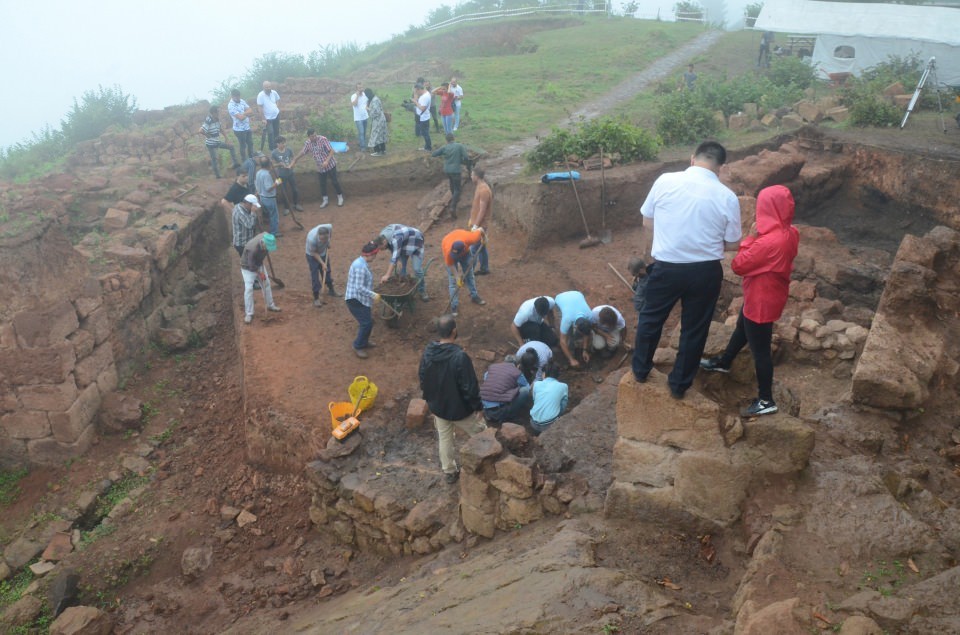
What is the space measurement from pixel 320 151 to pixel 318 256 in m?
4.60

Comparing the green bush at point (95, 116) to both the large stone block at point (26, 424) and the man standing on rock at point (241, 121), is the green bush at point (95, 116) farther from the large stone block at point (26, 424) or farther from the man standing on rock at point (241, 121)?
the large stone block at point (26, 424)

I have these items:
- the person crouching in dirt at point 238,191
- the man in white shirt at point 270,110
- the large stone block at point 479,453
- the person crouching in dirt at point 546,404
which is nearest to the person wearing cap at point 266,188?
the person crouching in dirt at point 238,191

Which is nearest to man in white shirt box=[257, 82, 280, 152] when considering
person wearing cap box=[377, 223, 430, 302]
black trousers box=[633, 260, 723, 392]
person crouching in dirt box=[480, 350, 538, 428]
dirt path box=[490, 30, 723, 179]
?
dirt path box=[490, 30, 723, 179]

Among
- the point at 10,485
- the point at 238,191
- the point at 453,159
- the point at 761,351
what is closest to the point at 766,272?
the point at 761,351

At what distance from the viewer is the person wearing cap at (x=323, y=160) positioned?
13.3 m

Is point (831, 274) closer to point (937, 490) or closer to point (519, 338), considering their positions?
point (519, 338)

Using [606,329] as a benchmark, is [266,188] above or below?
above

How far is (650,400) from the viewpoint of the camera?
13.8ft

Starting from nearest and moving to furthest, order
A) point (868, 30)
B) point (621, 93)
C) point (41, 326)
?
point (41, 326) < point (868, 30) < point (621, 93)

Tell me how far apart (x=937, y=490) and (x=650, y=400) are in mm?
2014

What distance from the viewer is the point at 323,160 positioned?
1351 centimetres

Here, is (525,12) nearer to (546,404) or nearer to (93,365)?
(93,365)

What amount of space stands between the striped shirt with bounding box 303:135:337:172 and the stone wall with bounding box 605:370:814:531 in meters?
10.7

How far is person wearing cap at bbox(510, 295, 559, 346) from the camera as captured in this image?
330 inches
